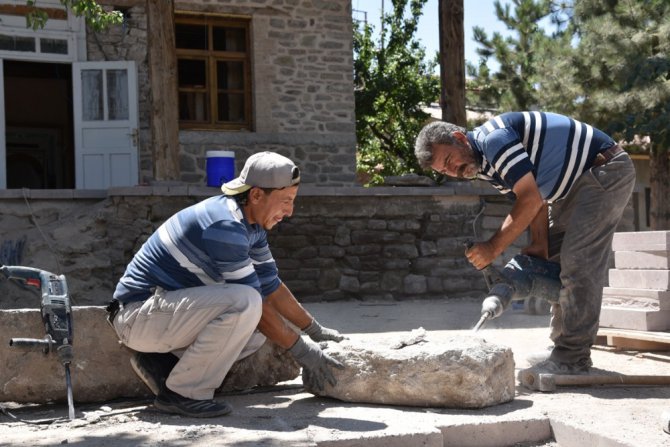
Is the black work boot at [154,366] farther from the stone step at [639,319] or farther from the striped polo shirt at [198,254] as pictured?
the stone step at [639,319]

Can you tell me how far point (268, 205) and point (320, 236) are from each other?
5.84m

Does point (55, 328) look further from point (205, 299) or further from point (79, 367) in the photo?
point (205, 299)

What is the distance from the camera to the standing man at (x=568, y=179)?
3.98 metres

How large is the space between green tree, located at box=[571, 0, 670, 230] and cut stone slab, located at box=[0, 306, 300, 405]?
9.72 meters

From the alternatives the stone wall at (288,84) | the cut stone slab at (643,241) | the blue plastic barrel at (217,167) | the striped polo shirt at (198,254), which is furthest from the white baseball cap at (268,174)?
the stone wall at (288,84)

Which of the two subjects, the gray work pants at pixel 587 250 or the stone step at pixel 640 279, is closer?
the gray work pants at pixel 587 250

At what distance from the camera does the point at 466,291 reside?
9.56 m

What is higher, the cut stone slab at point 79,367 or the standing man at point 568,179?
the standing man at point 568,179

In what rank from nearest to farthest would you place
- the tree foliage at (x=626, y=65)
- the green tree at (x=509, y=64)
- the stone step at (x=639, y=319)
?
1. the stone step at (x=639, y=319)
2. the tree foliage at (x=626, y=65)
3. the green tree at (x=509, y=64)

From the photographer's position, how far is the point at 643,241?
511cm

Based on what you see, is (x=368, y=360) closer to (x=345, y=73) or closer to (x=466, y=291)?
(x=466, y=291)

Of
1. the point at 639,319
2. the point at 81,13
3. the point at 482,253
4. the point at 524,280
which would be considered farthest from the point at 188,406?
the point at 81,13

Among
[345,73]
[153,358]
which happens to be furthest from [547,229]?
[345,73]

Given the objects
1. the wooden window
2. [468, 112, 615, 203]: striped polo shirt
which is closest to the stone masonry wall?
the wooden window
